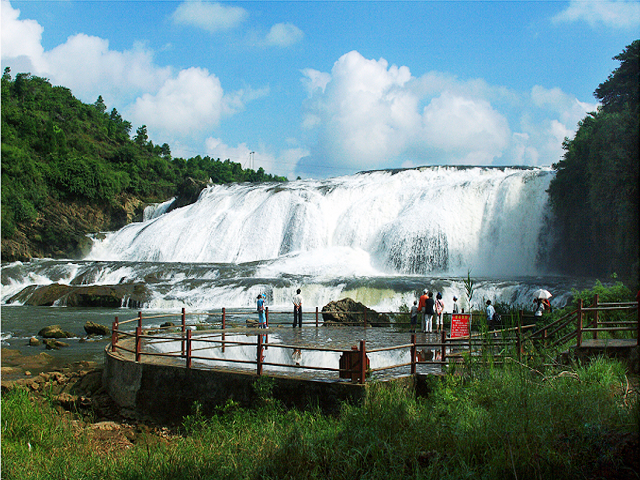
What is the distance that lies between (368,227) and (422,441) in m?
33.8

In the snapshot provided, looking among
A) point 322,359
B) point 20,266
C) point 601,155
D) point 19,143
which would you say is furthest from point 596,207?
point 19,143

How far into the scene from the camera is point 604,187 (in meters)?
25.0

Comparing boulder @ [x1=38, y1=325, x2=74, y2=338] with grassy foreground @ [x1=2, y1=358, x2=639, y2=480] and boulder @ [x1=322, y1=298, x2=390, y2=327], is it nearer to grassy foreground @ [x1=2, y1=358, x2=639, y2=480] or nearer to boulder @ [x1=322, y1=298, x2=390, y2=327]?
boulder @ [x1=322, y1=298, x2=390, y2=327]

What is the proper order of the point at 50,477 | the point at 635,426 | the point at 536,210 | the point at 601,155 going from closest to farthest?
the point at 635,426, the point at 50,477, the point at 601,155, the point at 536,210

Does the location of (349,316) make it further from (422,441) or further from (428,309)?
(422,441)

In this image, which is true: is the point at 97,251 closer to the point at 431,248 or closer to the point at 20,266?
the point at 20,266

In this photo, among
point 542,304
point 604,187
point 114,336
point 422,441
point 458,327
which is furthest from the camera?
point 604,187

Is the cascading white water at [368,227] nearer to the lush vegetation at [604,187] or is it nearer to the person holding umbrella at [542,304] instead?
the lush vegetation at [604,187]

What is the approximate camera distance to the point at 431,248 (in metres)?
34.2

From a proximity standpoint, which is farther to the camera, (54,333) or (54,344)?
(54,333)

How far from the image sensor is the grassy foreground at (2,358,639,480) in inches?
180

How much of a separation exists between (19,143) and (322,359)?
200ft

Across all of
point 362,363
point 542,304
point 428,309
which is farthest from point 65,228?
point 362,363

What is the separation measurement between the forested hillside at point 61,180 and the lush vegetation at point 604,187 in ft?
117
